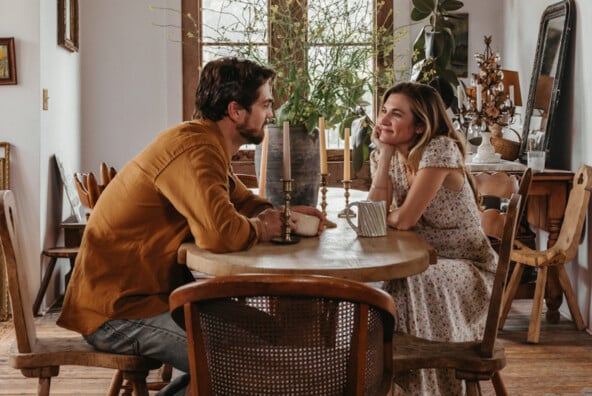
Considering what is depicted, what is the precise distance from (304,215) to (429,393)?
72cm

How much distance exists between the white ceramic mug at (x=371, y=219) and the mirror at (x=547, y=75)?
8.27 ft

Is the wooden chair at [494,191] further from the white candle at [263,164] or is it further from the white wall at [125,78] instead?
the white wall at [125,78]

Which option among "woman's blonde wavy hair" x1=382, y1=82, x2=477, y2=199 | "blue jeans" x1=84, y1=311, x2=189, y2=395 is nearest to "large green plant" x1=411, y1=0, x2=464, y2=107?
"woman's blonde wavy hair" x1=382, y1=82, x2=477, y2=199

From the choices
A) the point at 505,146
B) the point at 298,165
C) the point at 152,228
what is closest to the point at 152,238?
the point at 152,228

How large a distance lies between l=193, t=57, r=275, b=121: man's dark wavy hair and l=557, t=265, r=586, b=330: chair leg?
247 centimetres

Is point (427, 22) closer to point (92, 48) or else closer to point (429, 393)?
point (92, 48)

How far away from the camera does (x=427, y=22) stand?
19.4ft

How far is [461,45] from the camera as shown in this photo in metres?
5.98

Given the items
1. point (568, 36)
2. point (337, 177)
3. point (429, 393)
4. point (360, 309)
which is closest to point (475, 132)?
point (568, 36)

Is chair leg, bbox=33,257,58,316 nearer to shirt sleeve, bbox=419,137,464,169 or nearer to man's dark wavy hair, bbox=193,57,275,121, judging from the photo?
man's dark wavy hair, bbox=193,57,275,121

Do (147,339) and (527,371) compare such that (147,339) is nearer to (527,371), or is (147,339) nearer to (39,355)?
(39,355)

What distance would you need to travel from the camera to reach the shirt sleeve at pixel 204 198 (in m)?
2.18

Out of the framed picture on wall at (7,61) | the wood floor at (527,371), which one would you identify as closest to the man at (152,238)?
the wood floor at (527,371)

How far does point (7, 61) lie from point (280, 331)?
3.65 m
